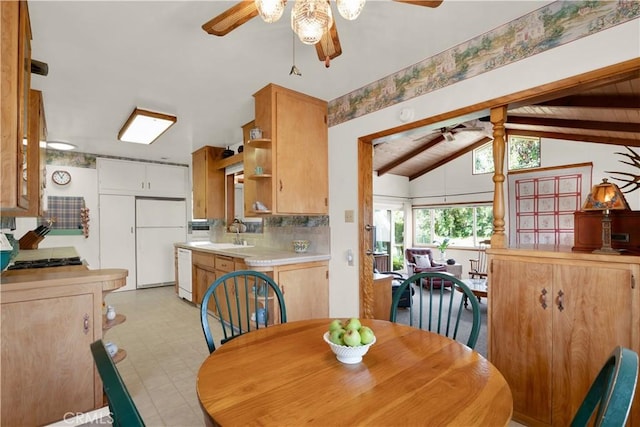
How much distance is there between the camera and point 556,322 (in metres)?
1.74

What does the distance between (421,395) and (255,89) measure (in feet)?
8.92

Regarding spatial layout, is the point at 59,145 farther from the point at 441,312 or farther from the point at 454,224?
the point at 454,224

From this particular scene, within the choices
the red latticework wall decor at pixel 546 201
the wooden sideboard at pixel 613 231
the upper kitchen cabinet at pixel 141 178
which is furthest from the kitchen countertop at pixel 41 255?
the red latticework wall decor at pixel 546 201

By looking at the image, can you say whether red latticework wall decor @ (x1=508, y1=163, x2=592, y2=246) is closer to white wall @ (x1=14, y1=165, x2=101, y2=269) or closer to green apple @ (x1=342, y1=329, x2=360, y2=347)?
green apple @ (x1=342, y1=329, x2=360, y2=347)

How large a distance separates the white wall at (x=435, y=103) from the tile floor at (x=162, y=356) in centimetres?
143

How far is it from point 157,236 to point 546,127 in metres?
6.97

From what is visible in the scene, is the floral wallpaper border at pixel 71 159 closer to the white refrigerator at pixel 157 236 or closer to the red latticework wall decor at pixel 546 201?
the white refrigerator at pixel 157 236

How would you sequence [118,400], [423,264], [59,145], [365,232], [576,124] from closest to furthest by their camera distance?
[118,400]
[365,232]
[576,124]
[59,145]
[423,264]

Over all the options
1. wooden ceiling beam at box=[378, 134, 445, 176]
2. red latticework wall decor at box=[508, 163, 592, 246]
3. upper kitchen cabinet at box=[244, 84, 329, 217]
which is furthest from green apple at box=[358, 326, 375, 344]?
wooden ceiling beam at box=[378, 134, 445, 176]

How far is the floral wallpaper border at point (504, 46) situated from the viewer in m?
1.57

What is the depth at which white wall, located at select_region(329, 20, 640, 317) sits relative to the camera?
5.10 ft

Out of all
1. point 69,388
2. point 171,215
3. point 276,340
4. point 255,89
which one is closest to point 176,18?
point 255,89

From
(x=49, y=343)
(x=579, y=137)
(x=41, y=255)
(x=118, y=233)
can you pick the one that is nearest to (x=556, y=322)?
(x=49, y=343)

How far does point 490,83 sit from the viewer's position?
6.45 ft
